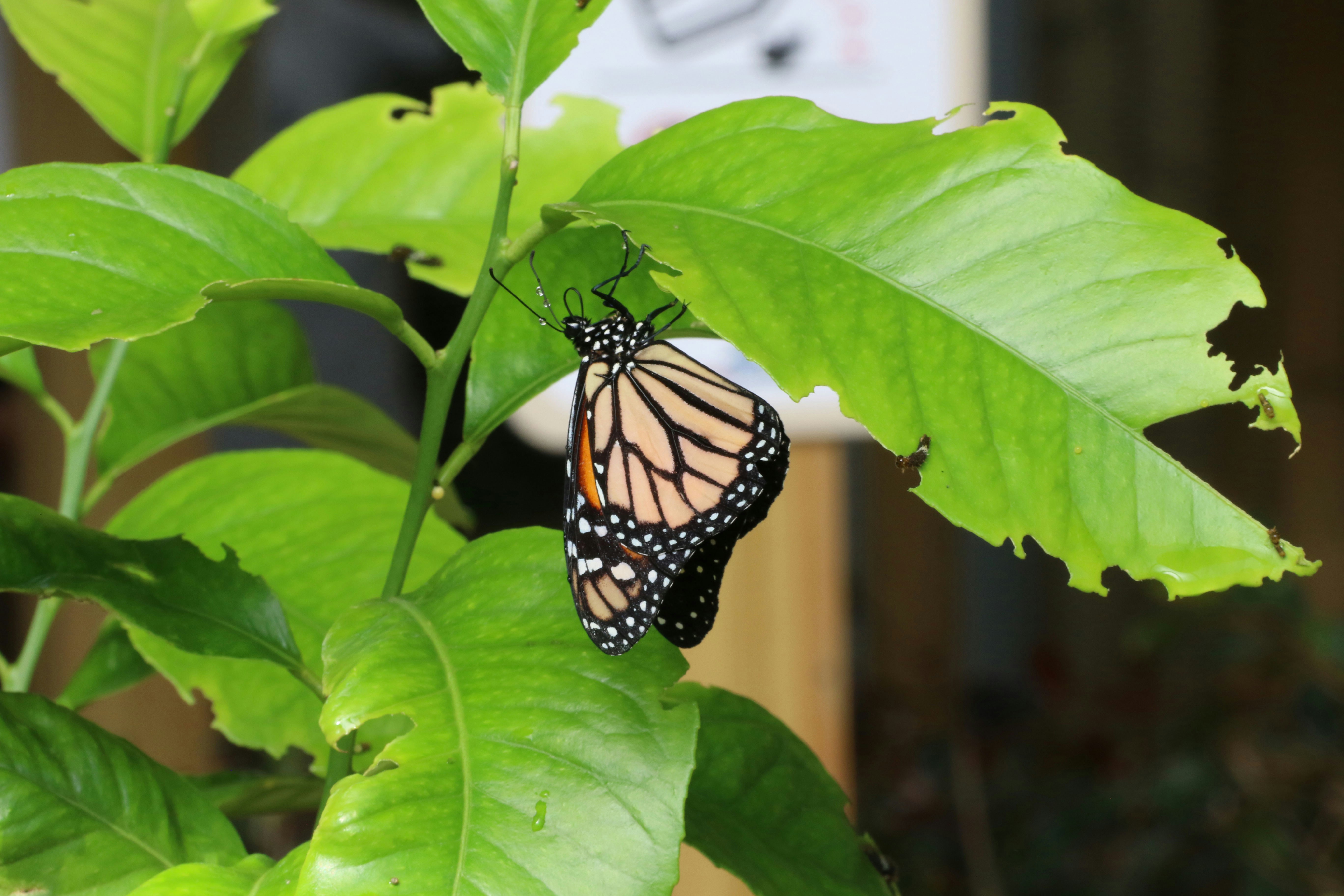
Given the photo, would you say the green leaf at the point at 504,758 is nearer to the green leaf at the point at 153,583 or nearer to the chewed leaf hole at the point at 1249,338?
the green leaf at the point at 153,583

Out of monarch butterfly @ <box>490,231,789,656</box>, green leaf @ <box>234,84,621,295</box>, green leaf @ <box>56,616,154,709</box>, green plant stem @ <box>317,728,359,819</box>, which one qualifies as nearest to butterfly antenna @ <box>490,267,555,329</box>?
monarch butterfly @ <box>490,231,789,656</box>

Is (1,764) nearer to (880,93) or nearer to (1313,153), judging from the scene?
(880,93)

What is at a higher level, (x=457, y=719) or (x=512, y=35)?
(x=512, y=35)

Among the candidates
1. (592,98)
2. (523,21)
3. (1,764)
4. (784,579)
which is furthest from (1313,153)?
(1,764)

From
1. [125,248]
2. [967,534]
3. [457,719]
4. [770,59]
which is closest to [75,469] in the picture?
[125,248]

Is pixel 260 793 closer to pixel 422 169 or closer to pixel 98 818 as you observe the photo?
pixel 98 818
